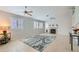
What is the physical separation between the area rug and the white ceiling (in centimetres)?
45

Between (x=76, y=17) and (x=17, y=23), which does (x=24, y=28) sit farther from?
(x=76, y=17)

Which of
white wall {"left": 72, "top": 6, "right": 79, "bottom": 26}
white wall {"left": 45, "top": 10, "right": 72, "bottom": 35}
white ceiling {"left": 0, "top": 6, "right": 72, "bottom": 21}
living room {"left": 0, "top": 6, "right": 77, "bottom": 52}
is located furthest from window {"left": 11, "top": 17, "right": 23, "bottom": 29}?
white wall {"left": 72, "top": 6, "right": 79, "bottom": 26}

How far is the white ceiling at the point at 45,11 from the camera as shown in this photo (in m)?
2.73

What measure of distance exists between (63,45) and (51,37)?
0.33 metres

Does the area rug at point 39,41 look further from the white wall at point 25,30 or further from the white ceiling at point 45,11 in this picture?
the white ceiling at point 45,11

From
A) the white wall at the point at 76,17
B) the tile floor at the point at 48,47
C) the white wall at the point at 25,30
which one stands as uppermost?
the white wall at the point at 76,17

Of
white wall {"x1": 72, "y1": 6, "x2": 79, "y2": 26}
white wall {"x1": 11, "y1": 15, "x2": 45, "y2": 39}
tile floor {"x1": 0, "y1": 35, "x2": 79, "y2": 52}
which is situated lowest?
tile floor {"x1": 0, "y1": 35, "x2": 79, "y2": 52}

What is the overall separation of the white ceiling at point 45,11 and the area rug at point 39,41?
451mm

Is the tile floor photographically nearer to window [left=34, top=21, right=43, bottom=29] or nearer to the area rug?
the area rug

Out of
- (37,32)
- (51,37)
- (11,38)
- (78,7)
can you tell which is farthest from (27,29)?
(78,7)

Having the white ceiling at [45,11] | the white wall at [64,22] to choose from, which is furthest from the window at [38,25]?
the white wall at [64,22]

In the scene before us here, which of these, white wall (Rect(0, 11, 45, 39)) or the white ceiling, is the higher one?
the white ceiling

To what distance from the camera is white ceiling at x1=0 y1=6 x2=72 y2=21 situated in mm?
2732
